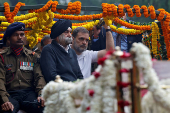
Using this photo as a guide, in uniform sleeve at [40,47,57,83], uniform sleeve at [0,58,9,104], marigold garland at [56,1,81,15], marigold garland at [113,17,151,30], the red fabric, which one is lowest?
uniform sleeve at [0,58,9,104]

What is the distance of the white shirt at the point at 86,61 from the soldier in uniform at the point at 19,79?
0.96 m

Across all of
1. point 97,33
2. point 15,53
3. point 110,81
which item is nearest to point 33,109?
point 15,53

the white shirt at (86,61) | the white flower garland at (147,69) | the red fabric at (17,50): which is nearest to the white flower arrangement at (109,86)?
the white flower garland at (147,69)

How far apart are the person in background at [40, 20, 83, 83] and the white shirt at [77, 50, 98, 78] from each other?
460mm

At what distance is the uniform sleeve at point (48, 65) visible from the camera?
404 cm

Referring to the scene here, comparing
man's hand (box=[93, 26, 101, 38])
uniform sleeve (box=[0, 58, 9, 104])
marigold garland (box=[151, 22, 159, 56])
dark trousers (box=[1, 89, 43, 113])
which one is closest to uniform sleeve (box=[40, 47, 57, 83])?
dark trousers (box=[1, 89, 43, 113])

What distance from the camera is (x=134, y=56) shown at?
6.38 feet

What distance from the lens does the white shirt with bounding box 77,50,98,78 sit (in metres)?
5.07

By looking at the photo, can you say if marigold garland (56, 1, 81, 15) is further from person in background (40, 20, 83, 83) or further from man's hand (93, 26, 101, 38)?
person in background (40, 20, 83, 83)

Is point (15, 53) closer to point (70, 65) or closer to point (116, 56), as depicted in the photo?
point (70, 65)

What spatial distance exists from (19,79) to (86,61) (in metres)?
1.37

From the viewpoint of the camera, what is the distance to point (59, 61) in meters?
4.26

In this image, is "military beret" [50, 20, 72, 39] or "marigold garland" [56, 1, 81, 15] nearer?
"military beret" [50, 20, 72, 39]

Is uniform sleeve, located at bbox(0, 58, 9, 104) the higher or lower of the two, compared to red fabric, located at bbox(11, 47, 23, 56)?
lower
